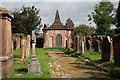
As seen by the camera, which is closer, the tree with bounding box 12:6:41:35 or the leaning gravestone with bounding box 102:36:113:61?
the leaning gravestone with bounding box 102:36:113:61

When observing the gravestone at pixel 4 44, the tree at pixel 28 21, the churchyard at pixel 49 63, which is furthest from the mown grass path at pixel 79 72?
the tree at pixel 28 21

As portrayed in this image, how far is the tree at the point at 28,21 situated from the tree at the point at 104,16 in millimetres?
18029

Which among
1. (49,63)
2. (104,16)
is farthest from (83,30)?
(49,63)

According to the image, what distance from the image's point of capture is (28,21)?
77.0ft

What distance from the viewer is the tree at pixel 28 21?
23328mm

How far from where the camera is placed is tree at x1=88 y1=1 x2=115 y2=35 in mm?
32900

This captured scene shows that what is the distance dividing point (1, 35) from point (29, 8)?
2085 cm

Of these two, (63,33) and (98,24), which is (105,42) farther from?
(98,24)

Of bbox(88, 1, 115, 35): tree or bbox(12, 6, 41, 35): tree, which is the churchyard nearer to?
bbox(12, 6, 41, 35): tree

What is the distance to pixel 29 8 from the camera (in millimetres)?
24344

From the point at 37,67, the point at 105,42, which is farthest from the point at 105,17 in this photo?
the point at 37,67

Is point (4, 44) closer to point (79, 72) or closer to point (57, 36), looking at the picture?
point (79, 72)

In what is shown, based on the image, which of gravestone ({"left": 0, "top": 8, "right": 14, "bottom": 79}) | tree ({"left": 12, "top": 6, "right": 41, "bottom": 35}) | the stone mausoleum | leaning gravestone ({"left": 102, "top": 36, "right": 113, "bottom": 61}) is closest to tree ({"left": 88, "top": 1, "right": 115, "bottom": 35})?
the stone mausoleum

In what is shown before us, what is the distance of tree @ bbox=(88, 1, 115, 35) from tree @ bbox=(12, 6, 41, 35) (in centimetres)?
1803
